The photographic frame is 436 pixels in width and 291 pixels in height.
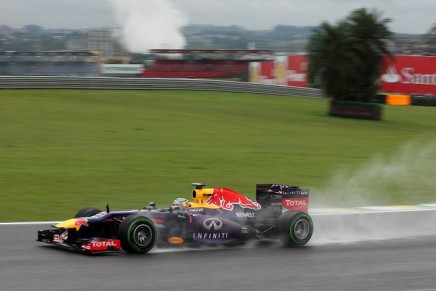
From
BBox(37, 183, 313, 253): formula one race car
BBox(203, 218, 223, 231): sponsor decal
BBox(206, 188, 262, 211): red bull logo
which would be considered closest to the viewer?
BBox(37, 183, 313, 253): formula one race car

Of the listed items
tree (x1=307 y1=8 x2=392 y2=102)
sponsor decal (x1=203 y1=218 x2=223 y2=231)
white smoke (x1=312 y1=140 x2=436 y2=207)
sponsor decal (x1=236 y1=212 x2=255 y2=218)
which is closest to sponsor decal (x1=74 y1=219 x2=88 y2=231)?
sponsor decal (x1=203 y1=218 x2=223 y2=231)

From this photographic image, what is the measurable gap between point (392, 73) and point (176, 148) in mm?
29035

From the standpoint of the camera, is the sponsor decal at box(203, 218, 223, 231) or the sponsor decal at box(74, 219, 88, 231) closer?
the sponsor decal at box(74, 219, 88, 231)

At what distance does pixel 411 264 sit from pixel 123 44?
9669cm

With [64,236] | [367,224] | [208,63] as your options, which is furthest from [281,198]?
[208,63]

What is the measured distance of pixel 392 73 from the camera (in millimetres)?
47469

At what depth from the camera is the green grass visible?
14.4 m

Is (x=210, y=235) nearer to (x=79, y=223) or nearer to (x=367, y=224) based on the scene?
(x=79, y=223)

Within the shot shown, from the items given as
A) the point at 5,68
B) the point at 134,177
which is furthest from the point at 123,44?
the point at 134,177

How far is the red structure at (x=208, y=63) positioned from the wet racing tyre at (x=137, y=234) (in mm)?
46725

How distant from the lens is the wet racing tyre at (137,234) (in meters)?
7.78

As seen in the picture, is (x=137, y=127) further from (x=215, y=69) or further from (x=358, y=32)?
(x=215, y=69)

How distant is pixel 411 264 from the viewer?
8.03m

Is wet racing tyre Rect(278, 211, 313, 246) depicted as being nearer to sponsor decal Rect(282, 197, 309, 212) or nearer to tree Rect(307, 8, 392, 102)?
sponsor decal Rect(282, 197, 309, 212)
